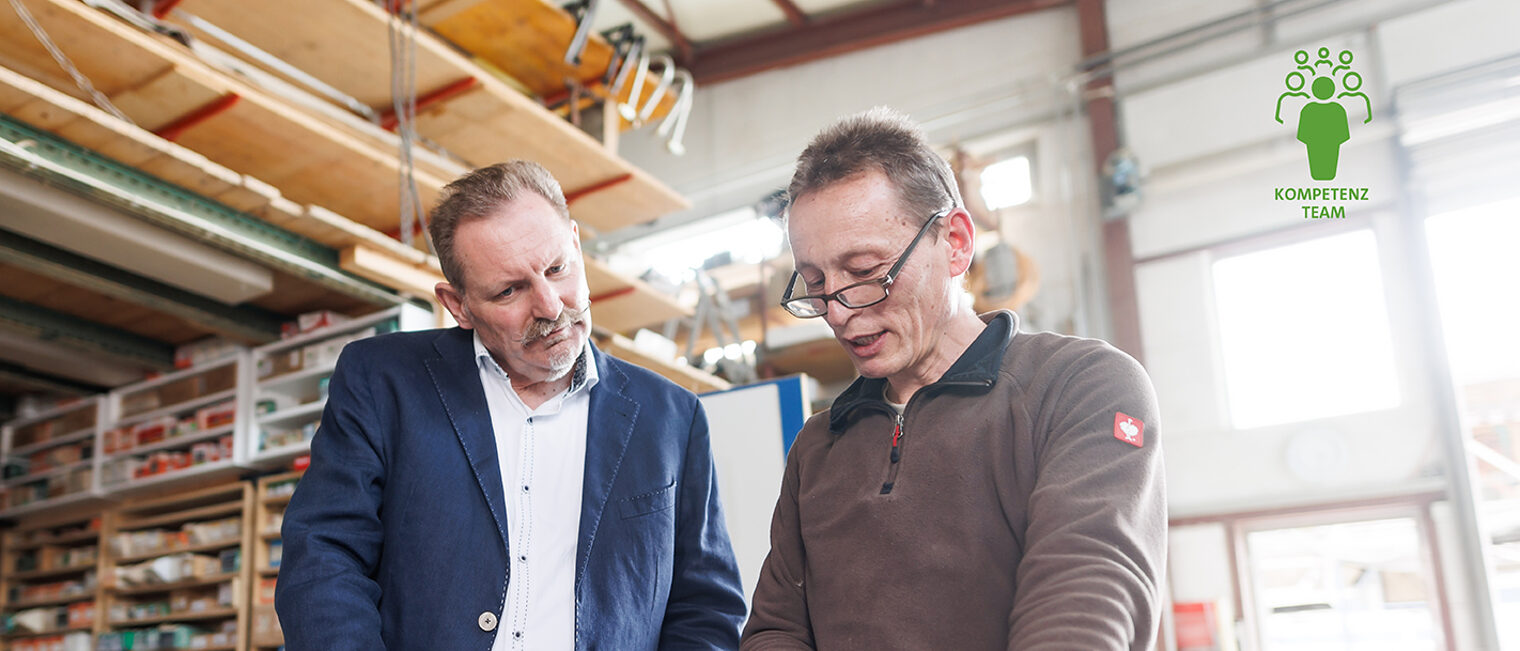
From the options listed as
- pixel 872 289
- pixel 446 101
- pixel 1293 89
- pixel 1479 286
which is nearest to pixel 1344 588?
pixel 1479 286

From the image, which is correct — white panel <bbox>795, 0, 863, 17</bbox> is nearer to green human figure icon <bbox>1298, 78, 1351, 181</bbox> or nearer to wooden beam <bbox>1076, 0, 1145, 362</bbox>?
wooden beam <bbox>1076, 0, 1145, 362</bbox>

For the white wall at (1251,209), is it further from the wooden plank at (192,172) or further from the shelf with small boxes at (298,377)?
the wooden plank at (192,172)

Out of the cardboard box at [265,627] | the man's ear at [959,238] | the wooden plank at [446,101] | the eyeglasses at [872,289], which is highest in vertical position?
the wooden plank at [446,101]

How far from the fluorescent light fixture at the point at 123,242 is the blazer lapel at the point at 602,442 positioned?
183 cm

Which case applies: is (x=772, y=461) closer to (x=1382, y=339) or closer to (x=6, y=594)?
(x=6, y=594)

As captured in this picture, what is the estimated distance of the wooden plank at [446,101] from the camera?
3500 millimetres

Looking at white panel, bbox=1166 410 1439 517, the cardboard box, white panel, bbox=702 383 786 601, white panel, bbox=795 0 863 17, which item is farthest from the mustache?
white panel, bbox=795 0 863 17

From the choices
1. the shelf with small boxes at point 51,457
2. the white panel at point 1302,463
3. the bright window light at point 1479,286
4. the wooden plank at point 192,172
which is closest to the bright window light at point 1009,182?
the white panel at point 1302,463

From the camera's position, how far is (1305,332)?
6.45 metres

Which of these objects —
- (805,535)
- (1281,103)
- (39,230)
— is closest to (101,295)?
(39,230)

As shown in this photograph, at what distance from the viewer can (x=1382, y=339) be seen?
626cm

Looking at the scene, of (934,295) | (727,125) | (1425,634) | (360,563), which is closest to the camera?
(934,295)

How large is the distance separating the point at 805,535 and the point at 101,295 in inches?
137

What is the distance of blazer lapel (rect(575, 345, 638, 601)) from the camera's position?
6.01ft
